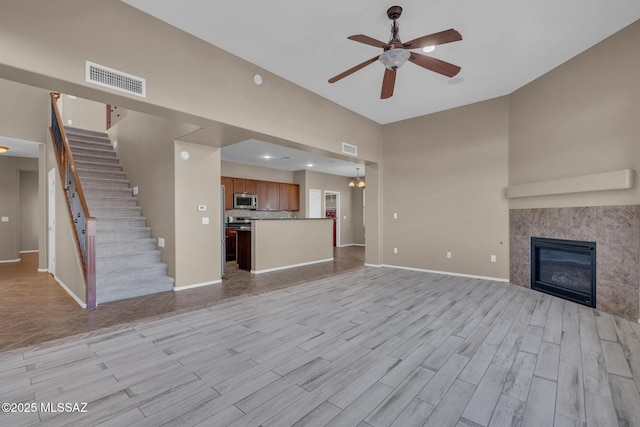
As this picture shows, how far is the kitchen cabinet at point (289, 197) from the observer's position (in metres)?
9.58

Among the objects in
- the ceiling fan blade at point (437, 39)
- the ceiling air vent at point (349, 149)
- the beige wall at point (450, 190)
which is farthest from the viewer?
the ceiling air vent at point (349, 149)

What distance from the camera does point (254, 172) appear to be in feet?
29.6

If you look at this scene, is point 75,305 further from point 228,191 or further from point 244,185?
point 244,185

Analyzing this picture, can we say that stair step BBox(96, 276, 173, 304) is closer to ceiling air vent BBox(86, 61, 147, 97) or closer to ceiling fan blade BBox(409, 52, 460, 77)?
ceiling air vent BBox(86, 61, 147, 97)

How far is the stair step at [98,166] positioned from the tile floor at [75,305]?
2.16 m

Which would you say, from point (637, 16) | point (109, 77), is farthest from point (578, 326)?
point (109, 77)

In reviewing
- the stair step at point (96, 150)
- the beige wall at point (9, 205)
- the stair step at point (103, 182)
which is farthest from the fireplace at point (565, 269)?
the beige wall at point (9, 205)

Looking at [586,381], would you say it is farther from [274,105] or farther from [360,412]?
[274,105]

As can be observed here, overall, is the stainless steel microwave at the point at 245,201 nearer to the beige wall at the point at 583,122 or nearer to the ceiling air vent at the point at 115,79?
the ceiling air vent at the point at 115,79

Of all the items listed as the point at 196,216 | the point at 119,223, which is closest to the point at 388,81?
the point at 196,216

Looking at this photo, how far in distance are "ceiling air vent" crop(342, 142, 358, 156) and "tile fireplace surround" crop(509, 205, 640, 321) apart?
3.18 metres

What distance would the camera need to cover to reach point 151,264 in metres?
4.58

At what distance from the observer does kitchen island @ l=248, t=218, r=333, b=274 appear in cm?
586

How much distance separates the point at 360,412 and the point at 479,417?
2.29 ft
